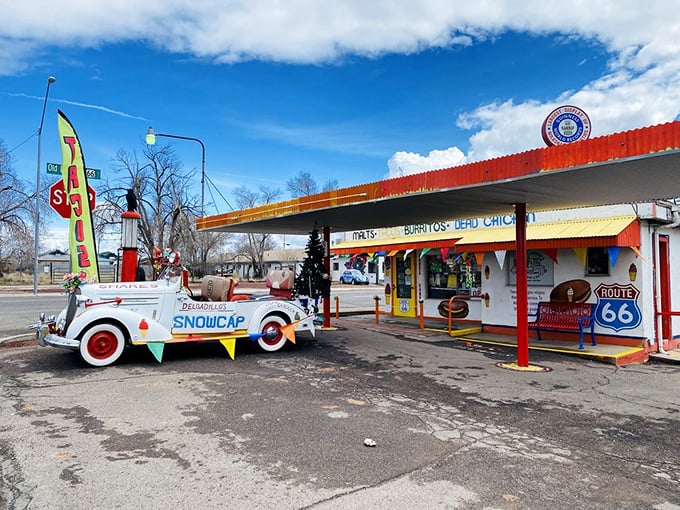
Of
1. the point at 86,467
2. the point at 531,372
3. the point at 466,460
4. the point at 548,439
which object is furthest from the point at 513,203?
the point at 86,467

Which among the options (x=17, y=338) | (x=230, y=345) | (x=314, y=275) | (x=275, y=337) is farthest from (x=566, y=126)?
(x=17, y=338)

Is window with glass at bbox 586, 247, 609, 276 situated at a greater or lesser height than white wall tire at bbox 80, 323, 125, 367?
greater

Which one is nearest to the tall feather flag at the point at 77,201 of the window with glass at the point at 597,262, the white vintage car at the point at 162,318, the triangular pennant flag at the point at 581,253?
the white vintage car at the point at 162,318

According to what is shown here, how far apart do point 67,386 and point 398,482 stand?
5.31 m

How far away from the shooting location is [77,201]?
31.3 ft

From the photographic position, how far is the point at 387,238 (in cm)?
1723

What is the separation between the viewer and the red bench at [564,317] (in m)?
10.5

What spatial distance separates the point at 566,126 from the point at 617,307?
4234 millimetres

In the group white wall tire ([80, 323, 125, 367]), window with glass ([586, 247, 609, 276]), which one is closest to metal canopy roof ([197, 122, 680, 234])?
window with glass ([586, 247, 609, 276])

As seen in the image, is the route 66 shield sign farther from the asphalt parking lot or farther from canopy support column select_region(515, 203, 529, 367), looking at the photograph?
canopy support column select_region(515, 203, 529, 367)

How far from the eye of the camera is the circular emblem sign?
8.55 metres

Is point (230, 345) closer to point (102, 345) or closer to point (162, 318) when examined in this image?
point (162, 318)

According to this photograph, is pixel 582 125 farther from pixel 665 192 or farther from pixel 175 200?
pixel 175 200

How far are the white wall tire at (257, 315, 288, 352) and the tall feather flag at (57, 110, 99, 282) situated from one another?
3314 mm
